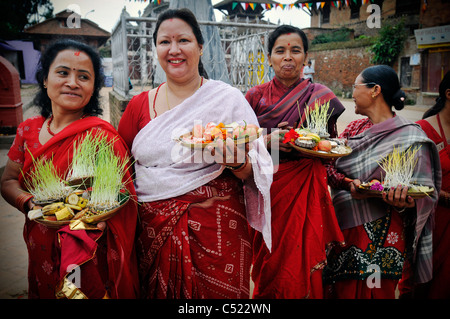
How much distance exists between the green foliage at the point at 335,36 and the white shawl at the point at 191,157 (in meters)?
29.4

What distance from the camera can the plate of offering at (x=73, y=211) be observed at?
5.01ft

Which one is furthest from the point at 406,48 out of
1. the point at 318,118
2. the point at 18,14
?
the point at 18,14

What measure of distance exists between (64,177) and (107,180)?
0.36 m

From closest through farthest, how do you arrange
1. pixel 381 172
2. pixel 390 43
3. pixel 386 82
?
1. pixel 381 172
2. pixel 386 82
3. pixel 390 43

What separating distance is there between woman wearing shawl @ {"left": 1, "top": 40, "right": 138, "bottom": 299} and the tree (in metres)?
26.3

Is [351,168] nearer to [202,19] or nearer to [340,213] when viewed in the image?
[340,213]

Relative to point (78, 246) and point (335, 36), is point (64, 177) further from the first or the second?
point (335, 36)

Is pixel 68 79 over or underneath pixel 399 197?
over

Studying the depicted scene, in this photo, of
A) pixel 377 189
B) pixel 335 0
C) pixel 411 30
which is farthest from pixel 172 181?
pixel 411 30

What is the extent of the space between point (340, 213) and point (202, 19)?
538 centimetres

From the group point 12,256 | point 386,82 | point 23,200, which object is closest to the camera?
point 23,200

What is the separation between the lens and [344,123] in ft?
41.1

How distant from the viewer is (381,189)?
2.13 m

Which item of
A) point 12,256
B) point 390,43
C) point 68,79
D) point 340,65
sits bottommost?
point 12,256
